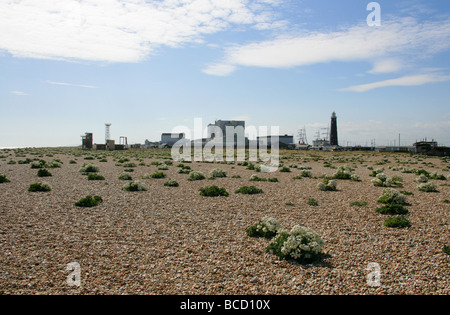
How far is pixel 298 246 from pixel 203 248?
2.48m

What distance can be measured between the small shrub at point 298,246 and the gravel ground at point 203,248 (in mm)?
204

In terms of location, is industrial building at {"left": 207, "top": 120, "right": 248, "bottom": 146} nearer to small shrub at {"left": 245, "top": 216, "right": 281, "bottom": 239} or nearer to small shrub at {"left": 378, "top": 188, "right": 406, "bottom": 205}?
small shrub at {"left": 378, "top": 188, "right": 406, "bottom": 205}

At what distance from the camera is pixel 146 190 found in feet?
63.5

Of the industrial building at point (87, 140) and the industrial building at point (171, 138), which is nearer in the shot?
the industrial building at point (87, 140)

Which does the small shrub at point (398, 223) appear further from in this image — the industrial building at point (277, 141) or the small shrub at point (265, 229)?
the industrial building at point (277, 141)

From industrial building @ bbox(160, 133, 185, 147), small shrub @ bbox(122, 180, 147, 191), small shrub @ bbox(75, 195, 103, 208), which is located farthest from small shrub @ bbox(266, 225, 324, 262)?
industrial building @ bbox(160, 133, 185, 147)

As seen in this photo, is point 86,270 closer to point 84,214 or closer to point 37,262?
point 37,262

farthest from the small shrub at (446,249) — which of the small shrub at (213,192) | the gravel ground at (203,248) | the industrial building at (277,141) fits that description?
the industrial building at (277,141)

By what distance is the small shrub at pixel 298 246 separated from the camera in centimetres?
791

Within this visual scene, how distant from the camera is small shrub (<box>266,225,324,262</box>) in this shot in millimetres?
7914
